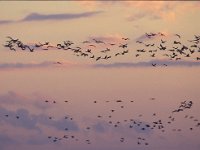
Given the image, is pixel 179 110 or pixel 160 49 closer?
pixel 160 49

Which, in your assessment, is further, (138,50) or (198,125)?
(198,125)

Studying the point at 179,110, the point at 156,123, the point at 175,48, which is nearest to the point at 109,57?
the point at 175,48

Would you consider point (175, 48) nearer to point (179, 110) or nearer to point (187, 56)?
point (187, 56)

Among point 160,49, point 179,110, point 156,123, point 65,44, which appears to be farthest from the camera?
point 156,123

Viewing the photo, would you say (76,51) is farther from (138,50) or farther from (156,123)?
(156,123)

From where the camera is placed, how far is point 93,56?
336ft

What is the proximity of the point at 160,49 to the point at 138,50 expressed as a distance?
3.76 m

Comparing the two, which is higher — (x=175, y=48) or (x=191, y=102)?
(x=191, y=102)

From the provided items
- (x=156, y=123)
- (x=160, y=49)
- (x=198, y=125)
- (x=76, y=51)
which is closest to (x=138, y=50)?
(x=160, y=49)

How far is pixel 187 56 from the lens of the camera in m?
102

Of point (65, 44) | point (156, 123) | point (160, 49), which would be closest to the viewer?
point (65, 44)

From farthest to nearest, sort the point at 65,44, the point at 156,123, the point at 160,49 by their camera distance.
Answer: the point at 156,123 → the point at 160,49 → the point at 65,44

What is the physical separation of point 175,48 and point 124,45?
29.7 feet

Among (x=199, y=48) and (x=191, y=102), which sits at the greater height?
Result: (x=191, y=102)
